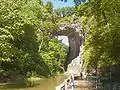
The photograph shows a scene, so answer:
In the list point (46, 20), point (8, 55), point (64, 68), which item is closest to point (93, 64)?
point (8, 55)

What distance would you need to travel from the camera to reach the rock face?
54906 millimetres

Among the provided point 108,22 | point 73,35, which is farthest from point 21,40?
point 108,22

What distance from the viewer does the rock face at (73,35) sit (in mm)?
54906

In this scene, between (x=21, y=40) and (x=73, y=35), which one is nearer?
(x=21, y=40)

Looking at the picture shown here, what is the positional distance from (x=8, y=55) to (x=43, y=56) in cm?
1722

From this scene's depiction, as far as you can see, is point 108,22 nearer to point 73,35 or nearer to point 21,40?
point 21,40

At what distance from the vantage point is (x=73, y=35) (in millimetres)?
58625

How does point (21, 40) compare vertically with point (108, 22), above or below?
above

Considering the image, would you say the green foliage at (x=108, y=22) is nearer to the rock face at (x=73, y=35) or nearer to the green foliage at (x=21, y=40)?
the green foliage at (x=21, y=40)

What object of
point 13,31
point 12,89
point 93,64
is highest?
point 13,31

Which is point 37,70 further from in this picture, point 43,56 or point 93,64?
point 93,64

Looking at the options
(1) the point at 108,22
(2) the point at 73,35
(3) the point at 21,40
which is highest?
(2) the point at 73,35

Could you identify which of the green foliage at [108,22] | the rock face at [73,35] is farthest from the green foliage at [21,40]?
the green foliage at [108,22]

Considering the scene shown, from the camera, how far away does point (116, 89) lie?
20.9 meters
